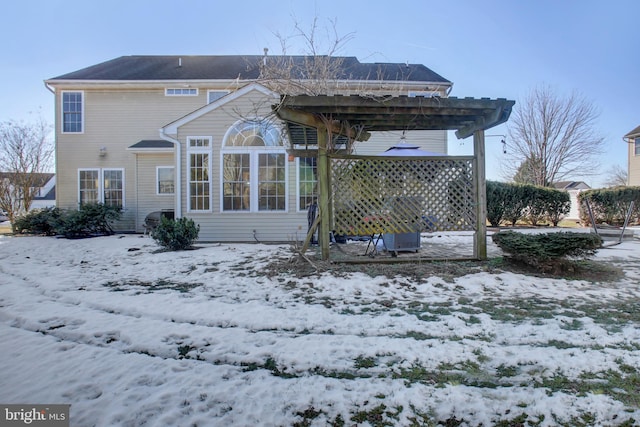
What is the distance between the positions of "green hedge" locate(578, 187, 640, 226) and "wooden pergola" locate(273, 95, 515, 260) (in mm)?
12710

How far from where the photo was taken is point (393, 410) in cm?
196

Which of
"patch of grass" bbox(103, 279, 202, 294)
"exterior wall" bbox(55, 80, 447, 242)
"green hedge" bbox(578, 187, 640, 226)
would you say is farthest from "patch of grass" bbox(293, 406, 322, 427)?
"green hedge" bbox(578, 187, 640, 226)

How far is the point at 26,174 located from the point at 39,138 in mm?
2152

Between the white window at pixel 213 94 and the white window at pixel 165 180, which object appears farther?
the white window at pixel 213 94

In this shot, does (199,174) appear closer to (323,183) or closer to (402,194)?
(323,183)

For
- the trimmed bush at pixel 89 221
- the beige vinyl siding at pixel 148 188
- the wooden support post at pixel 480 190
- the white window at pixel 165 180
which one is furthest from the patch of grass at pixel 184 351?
the white window at pixel 165 180

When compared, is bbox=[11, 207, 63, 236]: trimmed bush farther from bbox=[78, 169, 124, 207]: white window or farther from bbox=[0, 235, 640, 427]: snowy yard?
bbox=[0, 235, 640, 427]: snowy yard

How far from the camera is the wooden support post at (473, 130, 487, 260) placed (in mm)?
6020

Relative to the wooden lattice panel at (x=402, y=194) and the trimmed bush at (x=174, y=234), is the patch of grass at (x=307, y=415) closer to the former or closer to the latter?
the wooden lattice panel at (x=402, y=194)

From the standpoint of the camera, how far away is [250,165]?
31.6 feet

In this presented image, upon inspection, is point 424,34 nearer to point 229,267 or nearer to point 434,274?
point 434,274

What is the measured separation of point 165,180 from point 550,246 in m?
12.5

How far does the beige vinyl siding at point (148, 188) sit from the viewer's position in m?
13.0

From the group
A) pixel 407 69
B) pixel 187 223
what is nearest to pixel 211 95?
pixel 187 223
